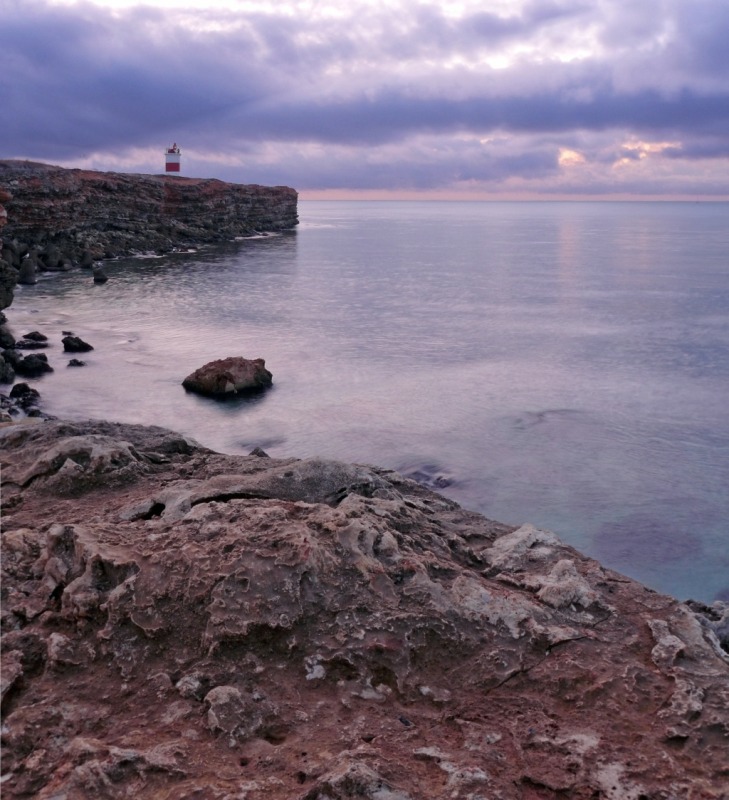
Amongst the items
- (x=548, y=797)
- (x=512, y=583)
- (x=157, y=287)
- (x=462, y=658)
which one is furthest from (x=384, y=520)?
(x=157, y=287)

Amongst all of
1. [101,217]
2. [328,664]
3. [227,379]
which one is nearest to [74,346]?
[227,379]

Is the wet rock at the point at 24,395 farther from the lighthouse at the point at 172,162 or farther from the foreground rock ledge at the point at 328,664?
the lighthouse at the point at 172,162

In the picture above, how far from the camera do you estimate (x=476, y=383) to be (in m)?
21.3

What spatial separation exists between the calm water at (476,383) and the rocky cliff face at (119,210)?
749 centimetres

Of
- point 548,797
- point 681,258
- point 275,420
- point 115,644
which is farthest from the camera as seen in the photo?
point 681,258

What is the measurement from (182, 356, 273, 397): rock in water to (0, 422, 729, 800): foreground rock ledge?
1363 cm

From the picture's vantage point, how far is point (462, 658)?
4375 mm

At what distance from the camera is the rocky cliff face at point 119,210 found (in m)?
51.2

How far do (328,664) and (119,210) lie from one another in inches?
2481

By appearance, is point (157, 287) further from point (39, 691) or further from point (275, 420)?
point (39, 691)

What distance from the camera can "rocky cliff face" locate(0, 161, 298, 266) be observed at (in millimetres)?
51188

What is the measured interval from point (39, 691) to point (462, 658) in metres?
2.26

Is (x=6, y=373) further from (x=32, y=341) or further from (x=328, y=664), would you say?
(x=328, y=664)

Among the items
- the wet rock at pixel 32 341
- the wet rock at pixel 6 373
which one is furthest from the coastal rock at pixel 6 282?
the wet rock at pixel 6 373
